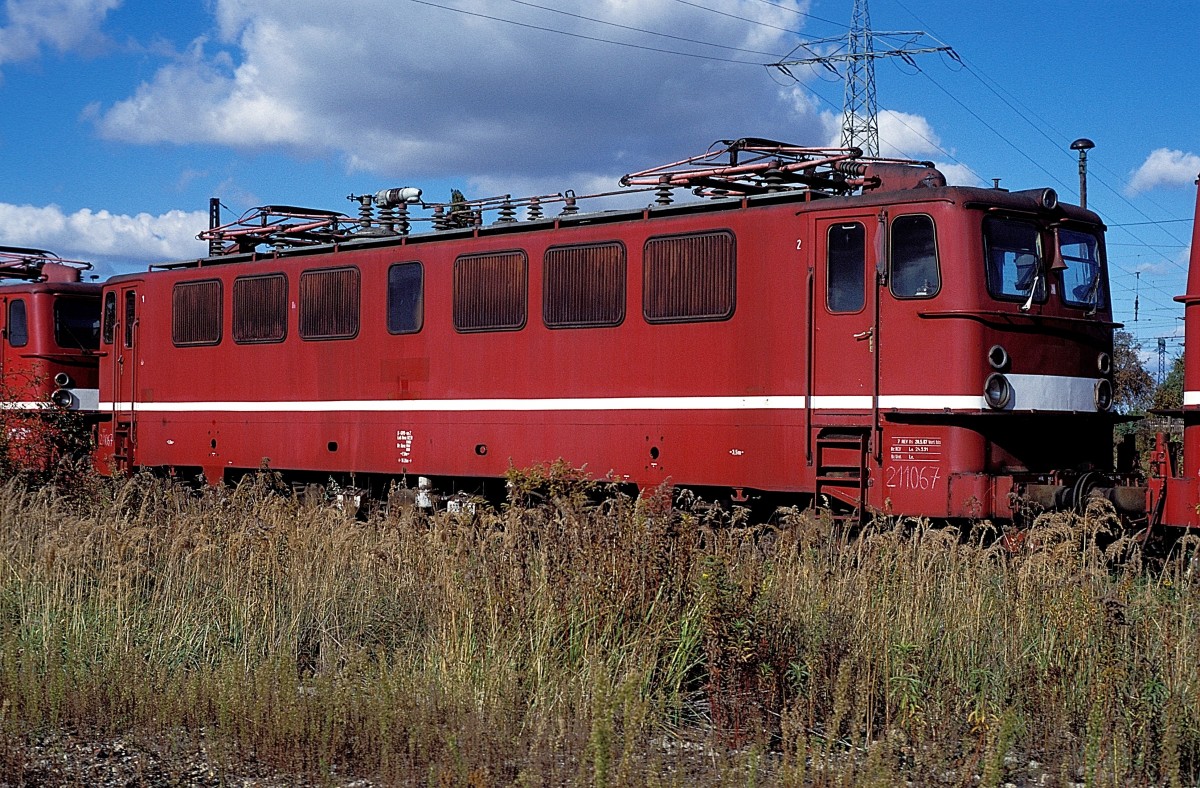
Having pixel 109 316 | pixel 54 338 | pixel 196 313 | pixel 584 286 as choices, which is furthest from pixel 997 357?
pixel 54 338

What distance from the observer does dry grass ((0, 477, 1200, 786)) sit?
17.8 feet

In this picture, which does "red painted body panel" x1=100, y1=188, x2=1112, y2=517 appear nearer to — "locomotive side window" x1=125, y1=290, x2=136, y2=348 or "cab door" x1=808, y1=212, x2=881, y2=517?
"cab door" x1=808, y1=212, x2=881, y2=517

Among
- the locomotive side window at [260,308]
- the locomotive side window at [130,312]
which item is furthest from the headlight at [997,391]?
the locomotive side window at [130,312]

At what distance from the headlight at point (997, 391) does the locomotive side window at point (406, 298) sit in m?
6.72

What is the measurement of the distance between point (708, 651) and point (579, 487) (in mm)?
5157

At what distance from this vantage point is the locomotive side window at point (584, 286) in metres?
13.0

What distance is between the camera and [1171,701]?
17.7 feet

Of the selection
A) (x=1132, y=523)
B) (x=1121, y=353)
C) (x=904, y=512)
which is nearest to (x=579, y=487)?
(x=904, y=512)

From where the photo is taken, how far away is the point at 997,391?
1088 centimetres

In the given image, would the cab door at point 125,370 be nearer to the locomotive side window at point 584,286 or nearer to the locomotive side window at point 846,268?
the locomotive side window at point 584,286

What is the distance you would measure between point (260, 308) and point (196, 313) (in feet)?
4.66

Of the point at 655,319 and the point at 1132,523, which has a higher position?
the point at 655,319

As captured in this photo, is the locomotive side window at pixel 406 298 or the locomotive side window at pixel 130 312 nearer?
the locomotive side window at pixel 406 298

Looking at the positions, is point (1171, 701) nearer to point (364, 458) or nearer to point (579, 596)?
point (579, 596)
